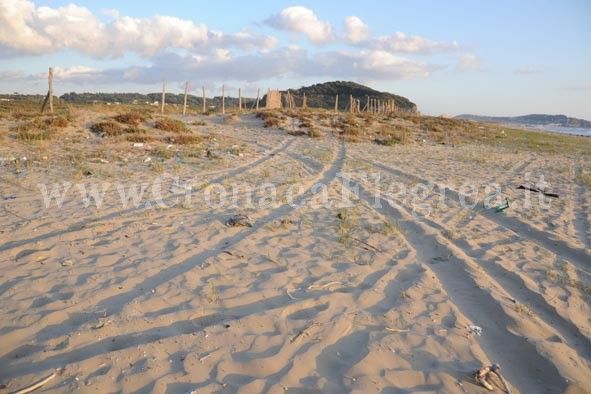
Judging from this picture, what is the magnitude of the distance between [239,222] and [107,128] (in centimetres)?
978

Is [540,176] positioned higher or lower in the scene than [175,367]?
higher

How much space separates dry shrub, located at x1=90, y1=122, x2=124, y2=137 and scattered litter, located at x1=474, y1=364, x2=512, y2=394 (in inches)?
505

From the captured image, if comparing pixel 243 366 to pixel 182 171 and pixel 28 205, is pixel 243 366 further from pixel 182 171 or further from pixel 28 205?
pixel 182 171

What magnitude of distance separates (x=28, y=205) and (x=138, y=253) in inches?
113

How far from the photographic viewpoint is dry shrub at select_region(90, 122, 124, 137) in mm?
12719

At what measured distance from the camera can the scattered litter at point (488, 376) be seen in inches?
98.8

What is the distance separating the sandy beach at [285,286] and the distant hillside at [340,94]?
177 feet

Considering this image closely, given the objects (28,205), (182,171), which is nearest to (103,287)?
(28,205)

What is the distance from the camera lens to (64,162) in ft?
29.4

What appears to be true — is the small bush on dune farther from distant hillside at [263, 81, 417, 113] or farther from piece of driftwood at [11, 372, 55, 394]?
distant hillside at [263, 81, 417, 113]

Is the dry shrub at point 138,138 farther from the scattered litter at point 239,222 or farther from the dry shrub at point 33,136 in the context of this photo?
the scattered litter at point 239,222

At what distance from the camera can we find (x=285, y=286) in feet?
12.4

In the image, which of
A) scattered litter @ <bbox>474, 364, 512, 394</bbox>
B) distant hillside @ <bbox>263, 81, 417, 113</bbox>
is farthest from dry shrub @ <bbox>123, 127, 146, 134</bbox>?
distant hillside @ <bbox>263, 81, 417, 113</bbox>

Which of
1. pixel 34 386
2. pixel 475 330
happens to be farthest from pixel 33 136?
pixel 475 330
